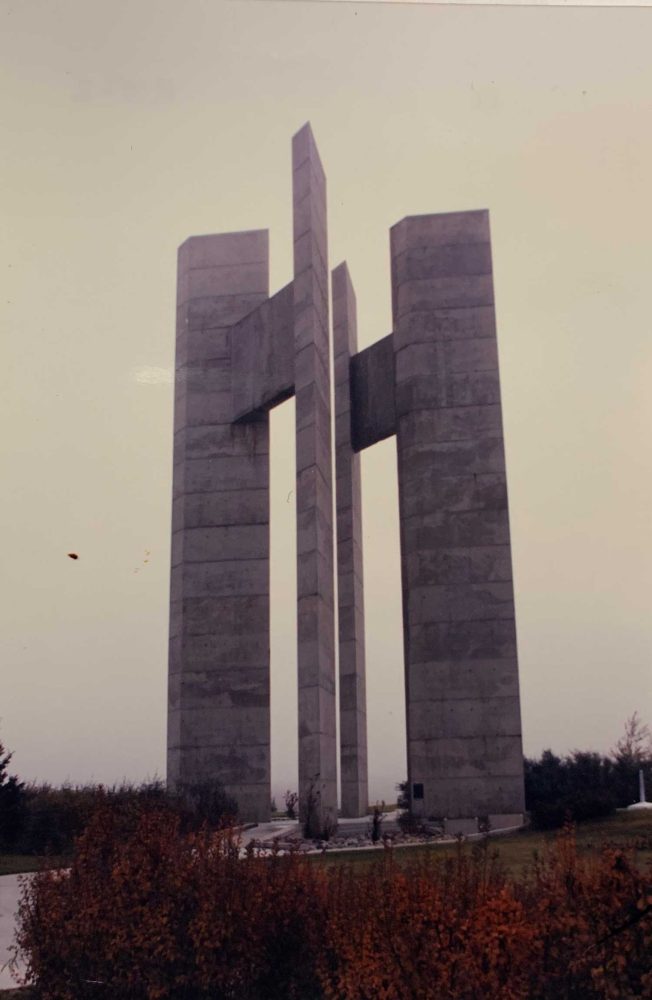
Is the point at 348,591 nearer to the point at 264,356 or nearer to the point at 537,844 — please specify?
the point at 264,356

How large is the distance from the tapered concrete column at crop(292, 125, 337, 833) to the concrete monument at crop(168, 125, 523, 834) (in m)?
0.06

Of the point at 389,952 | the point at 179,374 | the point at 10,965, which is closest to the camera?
the point at 389,952

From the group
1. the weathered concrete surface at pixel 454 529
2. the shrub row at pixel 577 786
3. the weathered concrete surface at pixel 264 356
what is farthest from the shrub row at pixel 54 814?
the weathered concrete surface at pixel 264 356

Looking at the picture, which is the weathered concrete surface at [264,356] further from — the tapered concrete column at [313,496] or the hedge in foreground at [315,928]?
the hedge in foreground at [315,928]

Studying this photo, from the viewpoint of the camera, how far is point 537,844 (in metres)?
16.7

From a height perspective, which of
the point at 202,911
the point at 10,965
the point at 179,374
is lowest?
the point at 10,965

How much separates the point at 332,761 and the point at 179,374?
13.2 m

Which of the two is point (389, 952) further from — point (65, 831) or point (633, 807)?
point (633, 807)

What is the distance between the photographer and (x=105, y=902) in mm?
8320

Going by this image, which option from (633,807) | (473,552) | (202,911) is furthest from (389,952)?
(473,552)

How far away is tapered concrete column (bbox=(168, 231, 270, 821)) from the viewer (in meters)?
27.0

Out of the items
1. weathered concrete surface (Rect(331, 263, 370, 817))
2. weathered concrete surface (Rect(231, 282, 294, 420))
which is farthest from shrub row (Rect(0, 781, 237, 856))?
weathered concrete surface (Rect(231, 282, 294, 420))

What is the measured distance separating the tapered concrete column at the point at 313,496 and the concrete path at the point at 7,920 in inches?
303

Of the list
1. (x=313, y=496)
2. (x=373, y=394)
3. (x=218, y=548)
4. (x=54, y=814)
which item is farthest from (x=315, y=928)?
(x=373, y=394)
